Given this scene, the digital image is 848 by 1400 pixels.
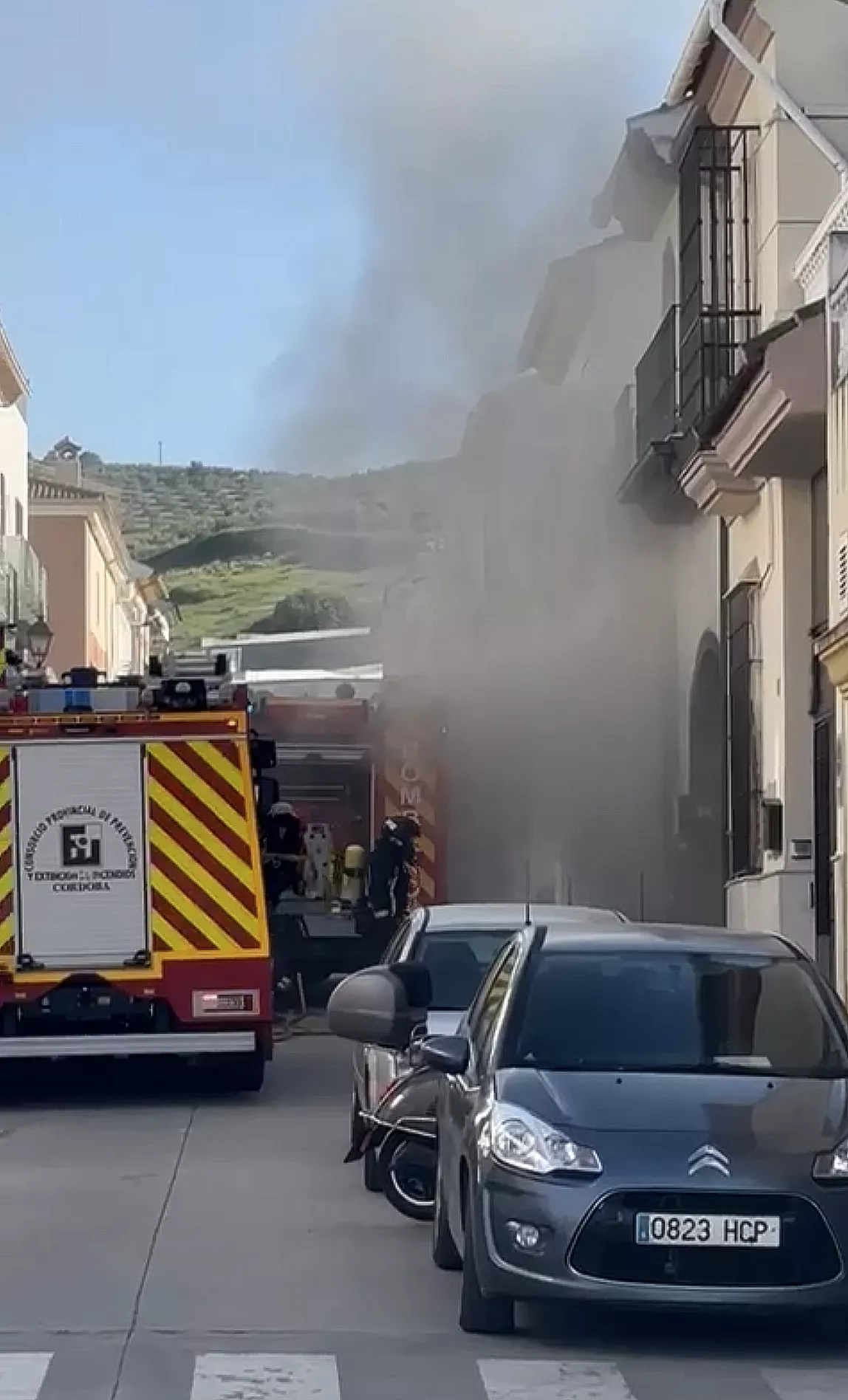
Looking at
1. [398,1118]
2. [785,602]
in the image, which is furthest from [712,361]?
[398,1118]

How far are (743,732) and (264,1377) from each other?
13891 millimetres

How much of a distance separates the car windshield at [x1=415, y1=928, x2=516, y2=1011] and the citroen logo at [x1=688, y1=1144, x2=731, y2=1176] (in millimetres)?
4232

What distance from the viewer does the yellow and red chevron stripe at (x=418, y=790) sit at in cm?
2417

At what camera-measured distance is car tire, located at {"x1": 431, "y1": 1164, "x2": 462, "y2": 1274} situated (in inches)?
377

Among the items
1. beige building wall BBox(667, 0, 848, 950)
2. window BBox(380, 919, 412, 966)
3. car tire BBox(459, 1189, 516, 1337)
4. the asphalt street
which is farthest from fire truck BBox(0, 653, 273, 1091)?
car tire BBox(459, 1189, 516, 1337)

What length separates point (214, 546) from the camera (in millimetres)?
108062

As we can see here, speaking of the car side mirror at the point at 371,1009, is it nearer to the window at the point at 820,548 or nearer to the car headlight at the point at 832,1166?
the car headlight at the point at 832,1166

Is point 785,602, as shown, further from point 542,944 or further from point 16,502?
point 16,502

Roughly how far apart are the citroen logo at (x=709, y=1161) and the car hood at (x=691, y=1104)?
7cm

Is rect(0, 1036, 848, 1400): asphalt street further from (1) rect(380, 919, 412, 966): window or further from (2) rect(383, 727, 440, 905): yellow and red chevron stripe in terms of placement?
(2) rect(383, 727, 440, 905): yellow and red chevron stripe

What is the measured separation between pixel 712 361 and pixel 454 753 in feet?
19.9

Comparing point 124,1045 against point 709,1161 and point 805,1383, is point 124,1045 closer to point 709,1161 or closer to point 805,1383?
point 709,1161

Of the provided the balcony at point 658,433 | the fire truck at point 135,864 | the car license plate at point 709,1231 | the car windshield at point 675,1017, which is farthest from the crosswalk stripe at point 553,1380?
the balcony at point 658,433

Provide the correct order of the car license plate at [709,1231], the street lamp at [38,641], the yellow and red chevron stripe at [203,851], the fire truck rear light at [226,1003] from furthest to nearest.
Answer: the street lamp at [38,641] → the yellow and red chevron stripe at [203,851] → the fire truck rear light at [226,1003] → the car license plate at [709,1231]
